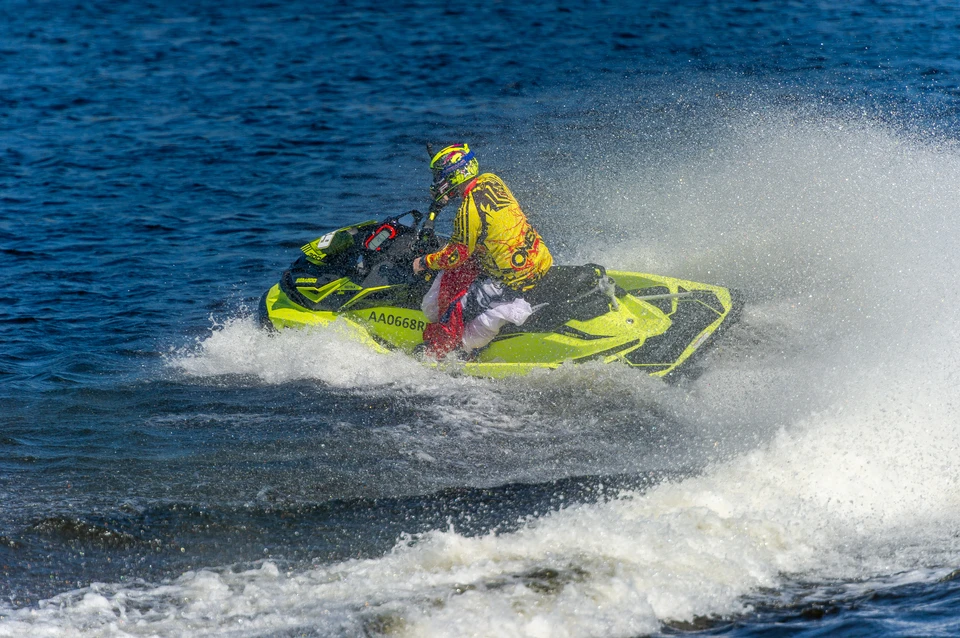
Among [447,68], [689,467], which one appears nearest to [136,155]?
[447,68]

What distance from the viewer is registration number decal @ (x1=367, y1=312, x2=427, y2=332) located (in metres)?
9.36

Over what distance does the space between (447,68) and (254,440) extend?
48.3 feet

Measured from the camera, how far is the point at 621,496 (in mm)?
7070

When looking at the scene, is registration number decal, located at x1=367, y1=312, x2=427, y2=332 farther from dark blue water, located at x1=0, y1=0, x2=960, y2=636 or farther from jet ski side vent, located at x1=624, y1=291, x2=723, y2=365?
jet ski side vent, located at x1=624, y1=291, x2=723, y2=365

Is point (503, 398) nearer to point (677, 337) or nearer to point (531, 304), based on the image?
point (531, 304)

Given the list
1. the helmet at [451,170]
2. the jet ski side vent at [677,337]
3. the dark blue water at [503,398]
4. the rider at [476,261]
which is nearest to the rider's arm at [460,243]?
the rider at [476,261]

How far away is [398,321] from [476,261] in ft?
3.20

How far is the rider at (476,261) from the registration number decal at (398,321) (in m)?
0.13

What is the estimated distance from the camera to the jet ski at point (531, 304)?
8703 millimetres

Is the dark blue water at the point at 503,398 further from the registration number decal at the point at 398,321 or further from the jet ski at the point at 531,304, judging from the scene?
the registration number decal at the point at 398,321

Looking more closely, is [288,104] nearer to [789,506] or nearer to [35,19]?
[35,19]

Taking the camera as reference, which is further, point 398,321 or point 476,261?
point 398,321

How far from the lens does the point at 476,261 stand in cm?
908

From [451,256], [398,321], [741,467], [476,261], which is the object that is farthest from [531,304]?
[741,467]
